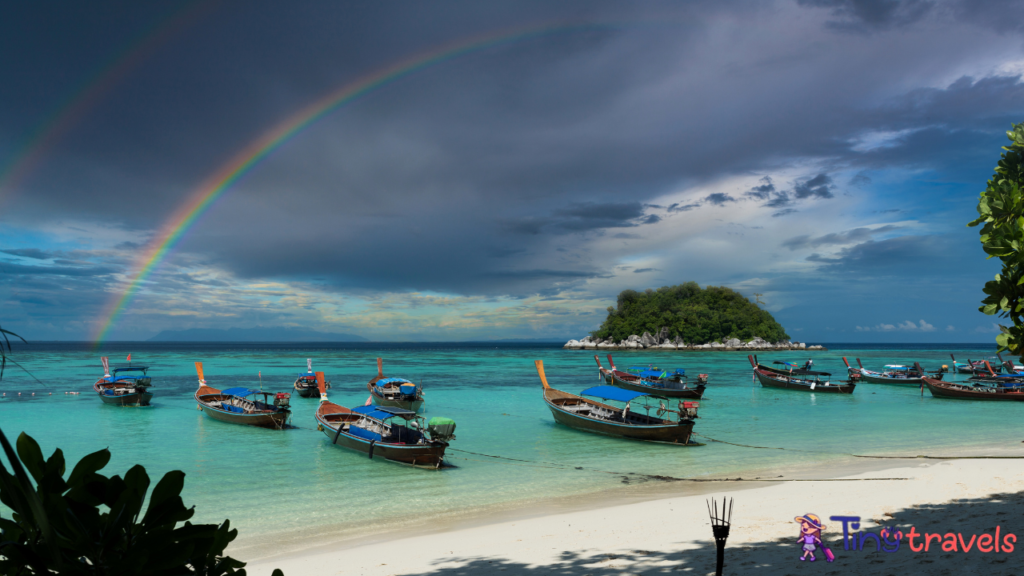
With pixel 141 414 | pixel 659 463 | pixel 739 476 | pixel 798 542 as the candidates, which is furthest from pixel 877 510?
pixel 141 414

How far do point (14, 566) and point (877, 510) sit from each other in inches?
545

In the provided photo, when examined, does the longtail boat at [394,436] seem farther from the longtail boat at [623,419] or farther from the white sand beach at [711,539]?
the longtail boat at [623,419]

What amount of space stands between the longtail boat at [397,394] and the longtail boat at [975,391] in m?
38.2

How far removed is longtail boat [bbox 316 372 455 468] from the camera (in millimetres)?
19500

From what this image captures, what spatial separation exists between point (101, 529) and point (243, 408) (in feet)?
106

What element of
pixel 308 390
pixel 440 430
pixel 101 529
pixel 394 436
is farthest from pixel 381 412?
pixel 308 390

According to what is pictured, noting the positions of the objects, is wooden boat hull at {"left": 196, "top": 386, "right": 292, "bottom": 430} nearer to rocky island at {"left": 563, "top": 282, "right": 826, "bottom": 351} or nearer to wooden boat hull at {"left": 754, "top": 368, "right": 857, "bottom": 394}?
wooden boat hull at {"left": 754, "top": 368, "right": 857, "bottom": 394}

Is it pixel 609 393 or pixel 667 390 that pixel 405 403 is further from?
pixel 667 390

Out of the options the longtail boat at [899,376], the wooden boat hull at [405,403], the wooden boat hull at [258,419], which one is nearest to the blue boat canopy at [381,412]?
the wooden boat hull at [258,419]

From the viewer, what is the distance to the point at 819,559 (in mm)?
8375

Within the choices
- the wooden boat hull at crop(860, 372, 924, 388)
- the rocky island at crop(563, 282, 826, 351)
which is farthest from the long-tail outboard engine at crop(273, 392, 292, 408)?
the rocky island at crop(563, 282, 826, 351)

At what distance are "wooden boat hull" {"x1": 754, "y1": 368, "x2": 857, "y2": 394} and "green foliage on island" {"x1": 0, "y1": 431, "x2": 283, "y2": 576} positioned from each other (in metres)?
52.0

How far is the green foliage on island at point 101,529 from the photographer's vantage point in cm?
203

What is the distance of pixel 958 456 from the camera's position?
19562 mm
